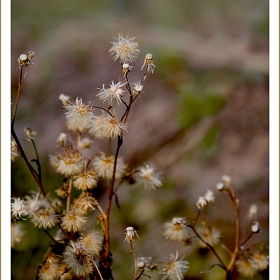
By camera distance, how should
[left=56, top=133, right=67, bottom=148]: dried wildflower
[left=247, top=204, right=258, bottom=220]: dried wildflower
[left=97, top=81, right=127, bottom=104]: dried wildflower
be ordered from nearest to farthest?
[left=97, top=81, right=127, bottom=104]: dried wildflower, [left=56, top=133, right=67, bottom=148]: dried wildflower, [left=247, top=204, right=258, bottom=220]: dried wildflower

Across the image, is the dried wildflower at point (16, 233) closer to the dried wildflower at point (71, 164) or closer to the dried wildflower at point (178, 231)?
the dried wildflower at point (71, 164)

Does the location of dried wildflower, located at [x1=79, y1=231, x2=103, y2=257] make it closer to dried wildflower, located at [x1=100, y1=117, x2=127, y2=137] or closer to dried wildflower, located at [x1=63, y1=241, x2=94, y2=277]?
dried wildflower, located at [x1=63, y1=241, x2=94, y2=277]

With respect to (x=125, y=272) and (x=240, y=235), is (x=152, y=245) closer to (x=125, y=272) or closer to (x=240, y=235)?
(x=125, y=272)

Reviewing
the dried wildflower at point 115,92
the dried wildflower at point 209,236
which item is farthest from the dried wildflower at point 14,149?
the dried wildflower at point 209,236

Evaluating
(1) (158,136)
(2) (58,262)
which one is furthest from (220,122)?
(2) (58,262)

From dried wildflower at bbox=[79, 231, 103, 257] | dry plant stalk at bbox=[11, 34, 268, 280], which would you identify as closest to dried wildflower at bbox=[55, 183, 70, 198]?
dry plant stalk at bbox=[11, 34, 268, 280]

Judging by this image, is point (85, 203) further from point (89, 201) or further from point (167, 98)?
point (167, 98)
